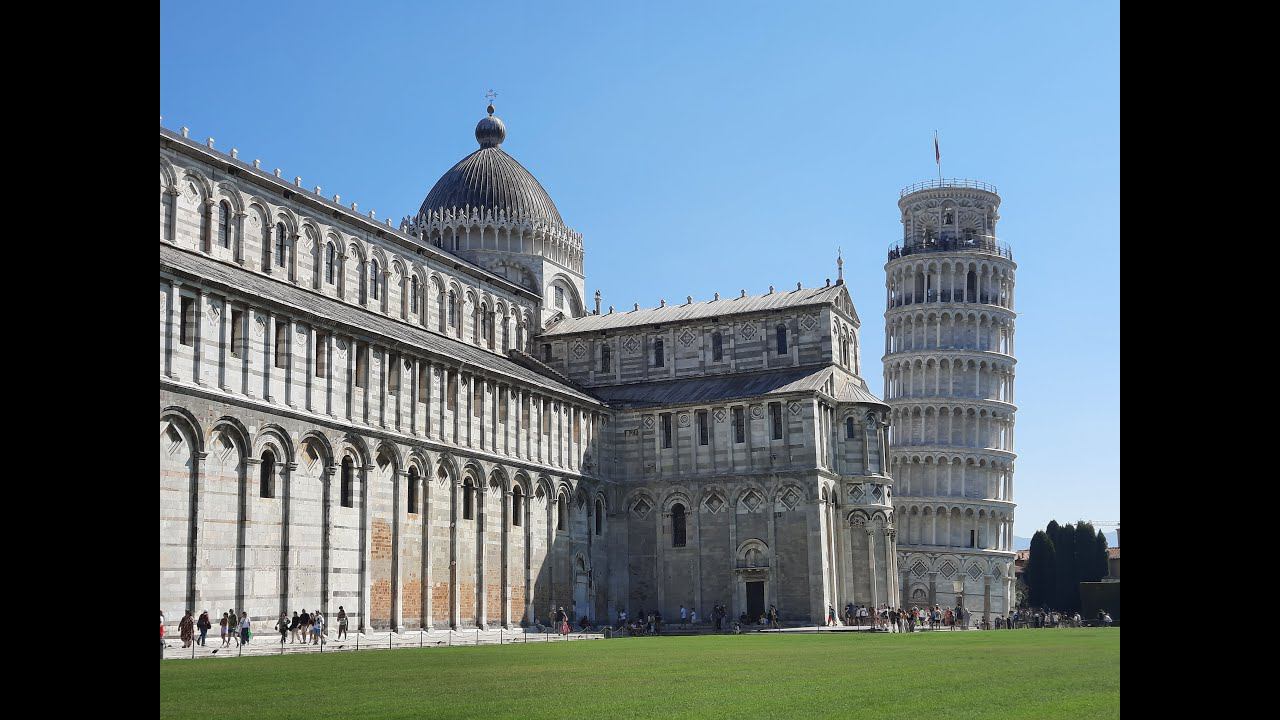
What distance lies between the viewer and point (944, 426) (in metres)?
100

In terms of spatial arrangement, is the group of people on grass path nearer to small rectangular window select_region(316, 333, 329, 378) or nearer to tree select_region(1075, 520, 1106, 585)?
small rectangular window select_region(316, 333, 329, 378)

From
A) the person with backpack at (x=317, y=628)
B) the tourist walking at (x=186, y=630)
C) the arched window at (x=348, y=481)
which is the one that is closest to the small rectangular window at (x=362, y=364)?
the arched window at (x=348, y=481)

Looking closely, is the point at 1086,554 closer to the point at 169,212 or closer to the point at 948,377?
the point at 948,377

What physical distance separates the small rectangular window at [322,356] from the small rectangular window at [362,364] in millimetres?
2222

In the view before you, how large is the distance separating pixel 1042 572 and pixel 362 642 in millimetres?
68049

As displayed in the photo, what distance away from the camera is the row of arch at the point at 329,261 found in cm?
4753

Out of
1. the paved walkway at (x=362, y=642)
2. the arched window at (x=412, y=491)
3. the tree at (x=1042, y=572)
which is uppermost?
the arched window at (x=412, y=491)

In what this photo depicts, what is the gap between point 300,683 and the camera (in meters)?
21.5

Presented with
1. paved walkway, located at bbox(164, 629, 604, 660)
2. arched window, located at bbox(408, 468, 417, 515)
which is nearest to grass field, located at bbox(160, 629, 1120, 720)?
paved walkway, located at bbox(164, 629, 604, 660)

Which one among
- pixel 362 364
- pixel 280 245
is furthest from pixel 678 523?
pixel 280 245

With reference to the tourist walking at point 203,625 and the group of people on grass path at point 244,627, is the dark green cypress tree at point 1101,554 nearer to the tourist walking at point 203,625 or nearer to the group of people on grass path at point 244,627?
the group of people on grass path at point 244,627
